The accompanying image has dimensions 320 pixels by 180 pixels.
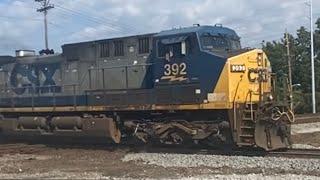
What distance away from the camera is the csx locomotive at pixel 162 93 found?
1563 cm

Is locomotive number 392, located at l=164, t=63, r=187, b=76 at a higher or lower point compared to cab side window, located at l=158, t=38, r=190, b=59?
lower

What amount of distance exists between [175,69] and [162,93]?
86 centimetres

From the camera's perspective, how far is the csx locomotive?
15633mm

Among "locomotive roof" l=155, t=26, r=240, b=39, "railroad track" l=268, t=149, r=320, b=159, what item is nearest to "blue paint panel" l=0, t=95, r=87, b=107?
"locomotive roof" l=155, t=26, r=240, b=39

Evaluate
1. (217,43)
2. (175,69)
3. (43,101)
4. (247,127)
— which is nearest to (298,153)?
(247,127)

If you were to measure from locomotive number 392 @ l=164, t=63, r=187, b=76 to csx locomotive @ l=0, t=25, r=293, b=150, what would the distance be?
3 cm

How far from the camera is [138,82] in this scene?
1738 cm

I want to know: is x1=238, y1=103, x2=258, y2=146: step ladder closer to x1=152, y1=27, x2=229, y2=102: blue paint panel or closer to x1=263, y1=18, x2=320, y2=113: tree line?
x1=152, y1=27, x2=229, y2=102: blue paint panel

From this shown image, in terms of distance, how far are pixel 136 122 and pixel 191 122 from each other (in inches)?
85.1

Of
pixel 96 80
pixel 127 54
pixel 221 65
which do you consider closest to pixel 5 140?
pixel 96 80

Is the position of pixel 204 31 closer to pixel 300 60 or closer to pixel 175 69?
pixel 175 69

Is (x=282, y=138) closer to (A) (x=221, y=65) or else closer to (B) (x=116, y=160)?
(A) (x=221, y=65)

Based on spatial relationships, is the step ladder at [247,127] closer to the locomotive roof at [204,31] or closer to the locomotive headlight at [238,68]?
the locomotive headlight at [238,68]

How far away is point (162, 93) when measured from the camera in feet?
54.8
